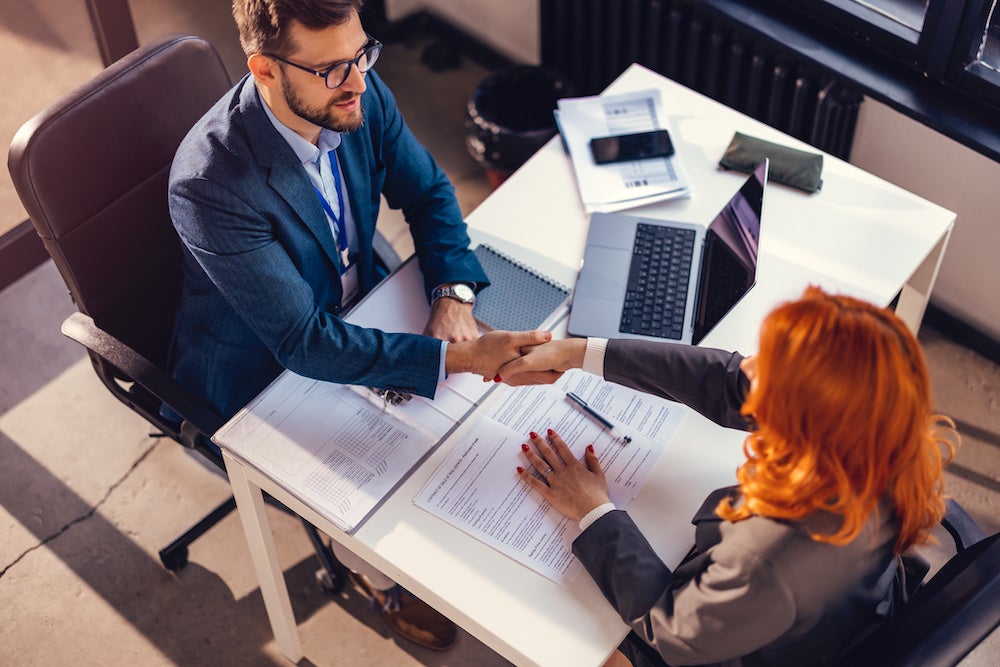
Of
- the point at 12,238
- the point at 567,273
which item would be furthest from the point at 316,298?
the point at 12,238

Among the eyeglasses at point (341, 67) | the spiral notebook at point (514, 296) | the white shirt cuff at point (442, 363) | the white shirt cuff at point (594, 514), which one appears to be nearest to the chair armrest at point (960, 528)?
the white shirt cuff at point (594, 514)

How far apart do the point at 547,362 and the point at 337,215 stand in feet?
1.81

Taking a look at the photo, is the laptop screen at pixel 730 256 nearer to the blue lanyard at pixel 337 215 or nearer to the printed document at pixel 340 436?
the printed document at pixel 340 436

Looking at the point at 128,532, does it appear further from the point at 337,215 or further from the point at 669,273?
the point at 669,273

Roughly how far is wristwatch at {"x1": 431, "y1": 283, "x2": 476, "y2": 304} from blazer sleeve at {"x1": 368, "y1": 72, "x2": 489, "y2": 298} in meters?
0.01

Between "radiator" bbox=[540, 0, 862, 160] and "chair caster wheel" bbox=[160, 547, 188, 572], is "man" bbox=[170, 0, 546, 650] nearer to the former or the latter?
"chair caster wheel" bbox=[160, 547, 188, 572]

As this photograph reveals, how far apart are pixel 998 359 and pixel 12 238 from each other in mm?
2970

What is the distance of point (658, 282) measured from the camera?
2051 mm

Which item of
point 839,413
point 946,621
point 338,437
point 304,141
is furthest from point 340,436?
point 946,621

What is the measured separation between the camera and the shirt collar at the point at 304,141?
1.86 metres

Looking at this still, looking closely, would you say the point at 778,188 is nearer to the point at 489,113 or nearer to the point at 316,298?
the point at 316,298

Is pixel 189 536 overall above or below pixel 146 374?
below

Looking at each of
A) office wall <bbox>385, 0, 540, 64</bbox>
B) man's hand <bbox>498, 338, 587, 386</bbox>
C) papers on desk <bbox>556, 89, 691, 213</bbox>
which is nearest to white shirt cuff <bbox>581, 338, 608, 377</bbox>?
man's hand <bbox>498, 338, 587, 386</bbox>

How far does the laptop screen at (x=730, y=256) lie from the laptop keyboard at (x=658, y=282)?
39mm
